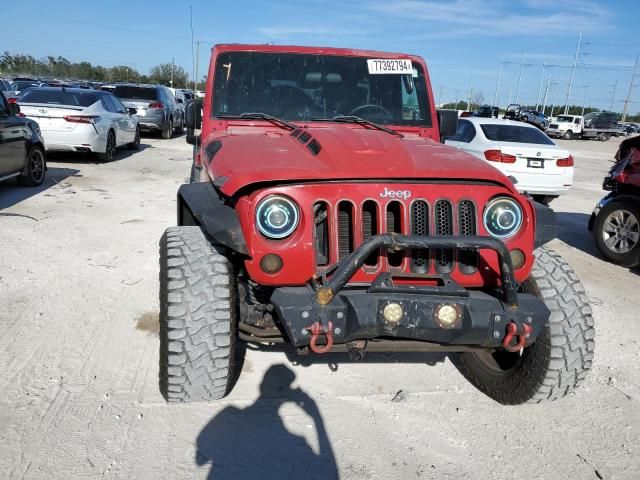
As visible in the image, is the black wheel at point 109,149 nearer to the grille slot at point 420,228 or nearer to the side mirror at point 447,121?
the side mirror at point 447,121

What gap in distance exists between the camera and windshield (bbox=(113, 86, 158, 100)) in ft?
56.5

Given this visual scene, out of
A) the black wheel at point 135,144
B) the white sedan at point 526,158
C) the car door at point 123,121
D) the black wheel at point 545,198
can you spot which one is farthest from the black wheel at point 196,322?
the black wheel at point 135,144

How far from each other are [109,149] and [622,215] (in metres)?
10.0

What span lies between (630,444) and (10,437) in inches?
127

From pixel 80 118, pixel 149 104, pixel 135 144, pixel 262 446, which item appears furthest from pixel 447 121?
pixel 149 104

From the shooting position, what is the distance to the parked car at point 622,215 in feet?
20.7

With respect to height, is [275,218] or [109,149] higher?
[275,218]

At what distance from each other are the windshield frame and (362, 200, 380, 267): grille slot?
153 cm

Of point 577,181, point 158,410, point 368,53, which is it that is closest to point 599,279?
point 368,53

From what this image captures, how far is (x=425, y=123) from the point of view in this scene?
4.34m

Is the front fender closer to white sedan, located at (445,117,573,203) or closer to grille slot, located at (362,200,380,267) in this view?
grille slot, located at (362,200,380,267)

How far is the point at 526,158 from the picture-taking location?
30.9ft

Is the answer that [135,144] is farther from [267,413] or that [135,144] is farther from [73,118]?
[267,413]

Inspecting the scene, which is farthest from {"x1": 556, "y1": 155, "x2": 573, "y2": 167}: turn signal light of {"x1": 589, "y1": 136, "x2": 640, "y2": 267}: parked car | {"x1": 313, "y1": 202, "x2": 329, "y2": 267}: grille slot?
{"x1": 313, "y1": 202, "x2": 329, "y2": 267}: grille slot
